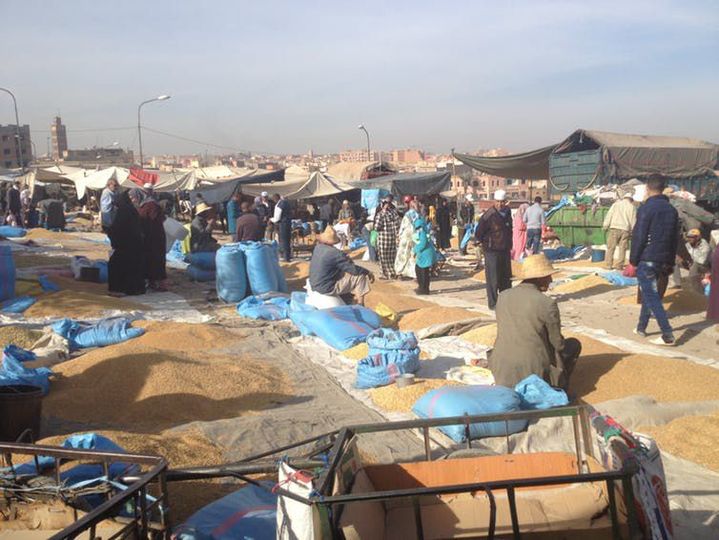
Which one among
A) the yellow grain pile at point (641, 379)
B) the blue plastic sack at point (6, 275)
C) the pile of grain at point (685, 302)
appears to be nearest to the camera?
the yellow grain pile at point (641, 379)

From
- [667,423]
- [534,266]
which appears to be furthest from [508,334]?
[667,423]

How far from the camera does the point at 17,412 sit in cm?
449

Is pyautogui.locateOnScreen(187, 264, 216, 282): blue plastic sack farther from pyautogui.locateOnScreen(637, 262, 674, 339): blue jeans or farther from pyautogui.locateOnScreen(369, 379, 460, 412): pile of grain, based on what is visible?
pyautogui.locateOnScreen(637, 262, 674, 339): blue jeans

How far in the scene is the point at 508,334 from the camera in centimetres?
544

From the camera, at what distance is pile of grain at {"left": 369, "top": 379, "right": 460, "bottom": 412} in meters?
5.72

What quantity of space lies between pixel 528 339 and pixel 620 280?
6.98 metres

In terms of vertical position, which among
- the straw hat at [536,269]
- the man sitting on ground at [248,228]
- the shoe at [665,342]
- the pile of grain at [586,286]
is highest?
the straw hat at [536,269]

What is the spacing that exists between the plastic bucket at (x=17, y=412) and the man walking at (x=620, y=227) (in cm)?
1107

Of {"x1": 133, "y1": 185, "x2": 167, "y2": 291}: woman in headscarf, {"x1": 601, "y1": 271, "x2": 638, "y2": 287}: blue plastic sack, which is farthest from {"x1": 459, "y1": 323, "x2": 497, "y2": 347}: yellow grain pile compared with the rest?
{"x1": 133, "y1": 185, "x2": 167, "y2": 291}: woman in headscarf

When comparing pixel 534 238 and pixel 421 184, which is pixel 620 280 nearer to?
pixel 534 238

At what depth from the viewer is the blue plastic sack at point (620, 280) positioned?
37.7 ft

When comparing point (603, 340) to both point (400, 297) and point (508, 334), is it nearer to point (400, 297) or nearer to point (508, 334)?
point (508, 334)

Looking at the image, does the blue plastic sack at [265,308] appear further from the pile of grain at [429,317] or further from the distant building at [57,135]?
the distant building at [57,135]

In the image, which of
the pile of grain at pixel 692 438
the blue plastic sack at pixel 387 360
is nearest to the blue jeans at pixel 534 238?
the blue plastic sack at pixel 387 360
